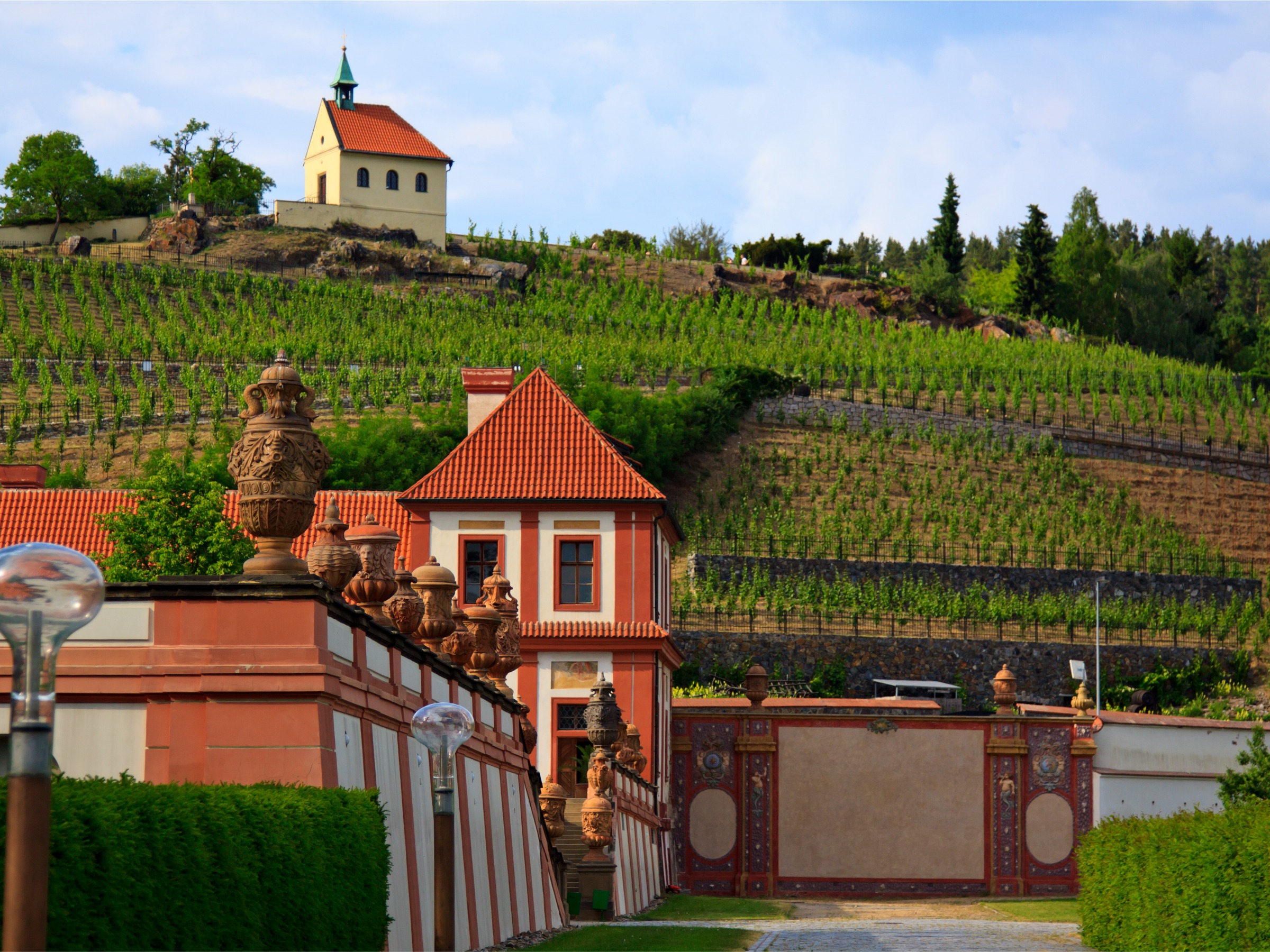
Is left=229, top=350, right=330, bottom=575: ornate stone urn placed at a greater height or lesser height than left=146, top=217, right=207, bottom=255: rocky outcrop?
lesser

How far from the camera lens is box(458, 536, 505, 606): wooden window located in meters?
29.6

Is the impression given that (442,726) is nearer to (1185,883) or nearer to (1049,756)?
(1185,883)

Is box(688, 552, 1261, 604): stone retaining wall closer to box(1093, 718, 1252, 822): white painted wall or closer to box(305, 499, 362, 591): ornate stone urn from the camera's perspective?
box(1093, 718, 1252, 822): white painted wall

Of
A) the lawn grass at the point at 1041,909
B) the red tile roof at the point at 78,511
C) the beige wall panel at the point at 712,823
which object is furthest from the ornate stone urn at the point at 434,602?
the beige wall panel at the point at 712,823

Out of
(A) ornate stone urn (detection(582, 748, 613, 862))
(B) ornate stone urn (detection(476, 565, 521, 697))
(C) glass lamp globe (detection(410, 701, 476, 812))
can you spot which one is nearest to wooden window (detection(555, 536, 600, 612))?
(A) ornate stone urn (detection(582, 748, 613, 862))

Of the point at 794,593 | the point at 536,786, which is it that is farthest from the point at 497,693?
the point at 794,593

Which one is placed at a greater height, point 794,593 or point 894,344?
point 894,344

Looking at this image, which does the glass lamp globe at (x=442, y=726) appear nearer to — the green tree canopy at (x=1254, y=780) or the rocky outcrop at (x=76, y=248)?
the green tree canopy at (x=1254, y=780)

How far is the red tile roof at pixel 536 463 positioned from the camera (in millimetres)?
29547

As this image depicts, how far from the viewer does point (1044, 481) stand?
206ft

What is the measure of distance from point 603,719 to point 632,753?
4797mm

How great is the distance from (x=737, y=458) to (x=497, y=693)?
46.9 metres

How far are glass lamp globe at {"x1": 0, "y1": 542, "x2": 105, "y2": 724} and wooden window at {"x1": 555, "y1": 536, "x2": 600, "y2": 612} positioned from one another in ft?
80.6

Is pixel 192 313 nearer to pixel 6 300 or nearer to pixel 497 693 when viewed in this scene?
pixel 6 300
